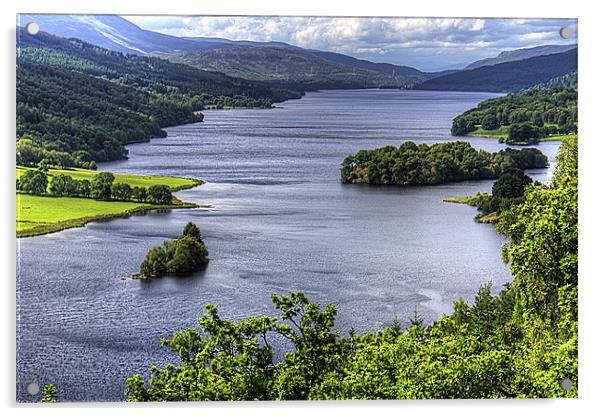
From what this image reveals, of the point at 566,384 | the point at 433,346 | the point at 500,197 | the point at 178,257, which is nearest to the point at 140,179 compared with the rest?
the point at 178,257

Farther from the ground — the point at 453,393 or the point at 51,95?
the point at 51,95

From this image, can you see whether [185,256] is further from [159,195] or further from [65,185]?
[65,185]

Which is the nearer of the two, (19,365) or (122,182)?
(19,365)

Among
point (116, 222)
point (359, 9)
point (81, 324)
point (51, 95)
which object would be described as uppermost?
point (359, 9)

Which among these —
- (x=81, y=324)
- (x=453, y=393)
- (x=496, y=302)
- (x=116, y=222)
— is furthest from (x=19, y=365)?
(x=496, y=302)

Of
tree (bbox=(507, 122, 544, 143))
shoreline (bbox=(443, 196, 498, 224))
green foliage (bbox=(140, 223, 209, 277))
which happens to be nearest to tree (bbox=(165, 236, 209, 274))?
green foliage (bbox=(140, 223, 209, 277))
